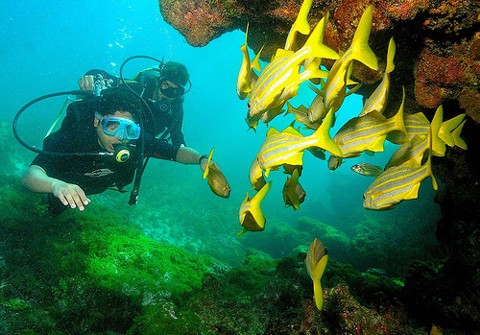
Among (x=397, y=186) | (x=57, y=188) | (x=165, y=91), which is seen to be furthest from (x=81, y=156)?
(x=397, y=186)

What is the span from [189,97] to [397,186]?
122 metres

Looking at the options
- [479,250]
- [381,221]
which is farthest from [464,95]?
[381,221]

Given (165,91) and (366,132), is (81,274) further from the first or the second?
(165,91)

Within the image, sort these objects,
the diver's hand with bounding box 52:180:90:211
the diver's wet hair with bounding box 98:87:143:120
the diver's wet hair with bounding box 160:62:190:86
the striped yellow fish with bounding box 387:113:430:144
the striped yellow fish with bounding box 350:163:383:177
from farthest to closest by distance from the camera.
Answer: the diver's wet hair with bounding box 160:62:190:86 → the diver's wet hair with bounding box 98:87:143:120 → the diver's hand with bounding box 52:180:90:211 → the striped yellow fish with bounding box 350:163:383:177 → the striped yellow fish with bounding box 387:113:430:144

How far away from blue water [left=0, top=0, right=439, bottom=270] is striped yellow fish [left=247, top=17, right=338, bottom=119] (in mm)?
14702

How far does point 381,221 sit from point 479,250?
15167 mm

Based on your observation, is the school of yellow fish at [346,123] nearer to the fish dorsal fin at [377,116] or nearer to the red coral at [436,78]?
Answer: the fish dorsal fin at [377,116]

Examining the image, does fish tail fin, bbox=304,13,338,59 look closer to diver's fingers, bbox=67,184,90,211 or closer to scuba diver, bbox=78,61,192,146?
diver's fingers, bbox=67,184,90,211

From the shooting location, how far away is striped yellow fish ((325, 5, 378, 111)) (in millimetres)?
1756

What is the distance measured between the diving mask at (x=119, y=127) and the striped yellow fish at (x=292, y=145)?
3689mm

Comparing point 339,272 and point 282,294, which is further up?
point 282,294

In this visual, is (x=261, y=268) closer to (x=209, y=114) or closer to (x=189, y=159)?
(x=189, y=159)

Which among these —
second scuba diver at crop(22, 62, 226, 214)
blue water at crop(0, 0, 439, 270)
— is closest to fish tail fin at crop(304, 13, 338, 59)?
second scuba diver at crop(22, 62, 226, 214)

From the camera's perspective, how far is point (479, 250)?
3221mm
